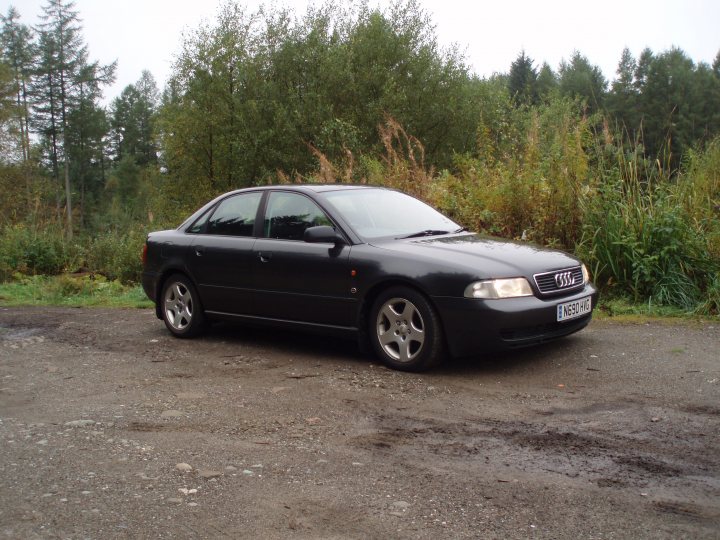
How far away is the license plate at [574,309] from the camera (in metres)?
6.57

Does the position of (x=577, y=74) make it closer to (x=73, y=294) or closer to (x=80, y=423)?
(x=73, y=294)

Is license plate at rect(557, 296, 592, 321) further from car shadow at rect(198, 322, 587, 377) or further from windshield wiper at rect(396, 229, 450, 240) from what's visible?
windshield wiper at rect(396, 229, 450, 240)

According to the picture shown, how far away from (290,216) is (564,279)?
262 centimetres

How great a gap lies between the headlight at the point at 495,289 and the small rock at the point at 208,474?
2734 millimetres

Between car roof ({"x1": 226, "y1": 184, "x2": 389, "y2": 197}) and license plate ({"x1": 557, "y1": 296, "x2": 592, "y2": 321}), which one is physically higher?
car roof ({"x1": 226, "y1": 184, "x2": 389, "y2": 197})

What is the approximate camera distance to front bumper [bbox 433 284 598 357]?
6.17 m

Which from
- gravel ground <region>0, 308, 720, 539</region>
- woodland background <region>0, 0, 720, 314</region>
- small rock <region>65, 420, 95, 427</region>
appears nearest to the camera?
gravel ground <region>0, 308, 720, 539</region>

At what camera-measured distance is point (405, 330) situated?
6.52 metres

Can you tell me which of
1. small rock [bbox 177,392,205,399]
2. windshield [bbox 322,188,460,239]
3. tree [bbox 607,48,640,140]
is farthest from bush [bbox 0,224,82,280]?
tree [bbox 607,48,640,140]

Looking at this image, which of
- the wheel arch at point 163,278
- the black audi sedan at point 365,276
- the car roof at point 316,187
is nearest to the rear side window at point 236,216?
the black audi sedan at point 365,276

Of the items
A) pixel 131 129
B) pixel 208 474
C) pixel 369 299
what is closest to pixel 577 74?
pixel 131 129

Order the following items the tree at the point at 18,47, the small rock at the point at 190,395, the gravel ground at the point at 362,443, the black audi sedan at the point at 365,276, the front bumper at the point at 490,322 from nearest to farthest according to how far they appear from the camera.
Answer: the gravel ground at the point at 362,443 → the small rock at the point at 190,395 → the front bumper at the point at 490,322 → the black audi sedan at the point at 365,276 → the tree at the point at 18,47

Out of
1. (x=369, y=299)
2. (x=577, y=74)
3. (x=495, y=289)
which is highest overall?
(x=577, y=74)

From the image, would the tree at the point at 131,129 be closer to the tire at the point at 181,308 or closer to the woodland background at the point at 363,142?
the woodland background at the point at 363,142
